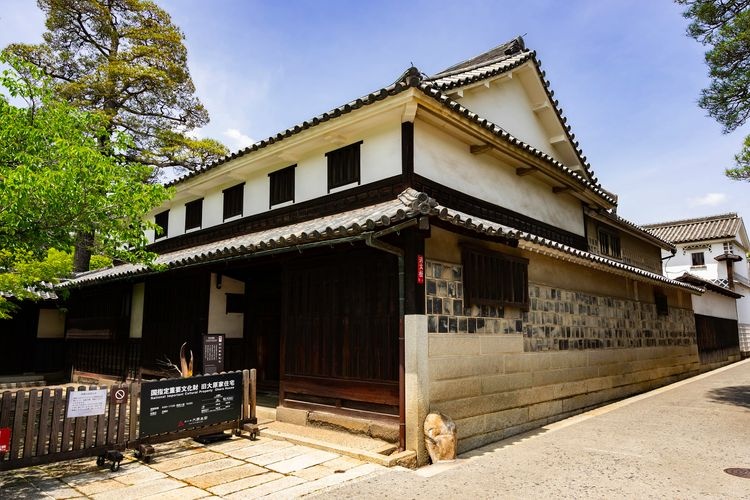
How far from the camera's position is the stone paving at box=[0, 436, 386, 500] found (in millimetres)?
5695

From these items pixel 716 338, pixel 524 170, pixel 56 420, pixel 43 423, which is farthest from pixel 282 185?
pixel 716 338

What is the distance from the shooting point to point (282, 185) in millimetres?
11523

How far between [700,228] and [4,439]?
41175mm

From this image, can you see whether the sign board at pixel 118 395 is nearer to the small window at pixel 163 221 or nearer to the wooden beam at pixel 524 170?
the wooden beam at pixel 524 170

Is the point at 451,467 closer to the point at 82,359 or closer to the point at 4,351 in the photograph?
the point at 82,359

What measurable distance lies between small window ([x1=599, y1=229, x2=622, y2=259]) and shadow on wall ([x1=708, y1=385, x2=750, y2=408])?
5.24 metres

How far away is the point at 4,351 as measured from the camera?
1784 cm

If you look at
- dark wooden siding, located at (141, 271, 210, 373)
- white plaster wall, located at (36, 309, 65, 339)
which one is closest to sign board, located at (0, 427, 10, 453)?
dark wooden siding, located at (141, 271, 210, 373)

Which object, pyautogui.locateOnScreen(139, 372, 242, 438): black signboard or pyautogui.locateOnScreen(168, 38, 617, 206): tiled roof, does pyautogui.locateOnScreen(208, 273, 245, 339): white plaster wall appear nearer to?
pyautogui.locateOnScreen(168, 38, 617, 206): tiled roof

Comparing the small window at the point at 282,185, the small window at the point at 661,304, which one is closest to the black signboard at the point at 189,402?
the small window at the point at 282,185

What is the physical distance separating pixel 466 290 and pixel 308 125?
471 centimetres

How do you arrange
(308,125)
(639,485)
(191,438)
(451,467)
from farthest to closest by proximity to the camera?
(308,125), (191,438), (451,467), (639,485)

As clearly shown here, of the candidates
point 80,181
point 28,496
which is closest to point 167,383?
point 28,496

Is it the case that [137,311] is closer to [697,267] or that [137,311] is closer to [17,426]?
[17,426]
